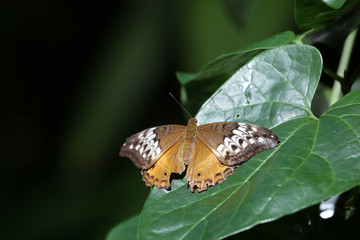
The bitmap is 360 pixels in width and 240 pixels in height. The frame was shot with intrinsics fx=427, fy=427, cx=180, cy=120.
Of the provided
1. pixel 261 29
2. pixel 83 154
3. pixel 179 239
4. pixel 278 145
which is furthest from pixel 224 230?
pixel 83 154

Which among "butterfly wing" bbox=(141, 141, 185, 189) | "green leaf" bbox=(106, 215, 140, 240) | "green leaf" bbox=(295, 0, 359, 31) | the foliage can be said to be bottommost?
"green leaf" bbox=(106, 215, 140, 240)

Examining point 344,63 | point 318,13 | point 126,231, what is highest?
point 318,13

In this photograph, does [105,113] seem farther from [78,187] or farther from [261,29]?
[261,29]

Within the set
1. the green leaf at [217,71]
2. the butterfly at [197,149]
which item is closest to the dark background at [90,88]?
the green leaf at [217,71]

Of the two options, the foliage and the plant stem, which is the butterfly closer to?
the foliage

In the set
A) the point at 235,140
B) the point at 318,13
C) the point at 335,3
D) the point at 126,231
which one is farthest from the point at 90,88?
the point at 335,3

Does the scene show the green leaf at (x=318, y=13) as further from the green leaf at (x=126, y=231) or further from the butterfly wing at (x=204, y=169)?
the green leaf at (x=126, y=231)

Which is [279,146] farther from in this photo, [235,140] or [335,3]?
[335,3]

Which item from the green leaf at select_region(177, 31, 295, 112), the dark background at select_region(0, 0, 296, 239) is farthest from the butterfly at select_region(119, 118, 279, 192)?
the dark background at select_region(0, 0, 296, 239)
